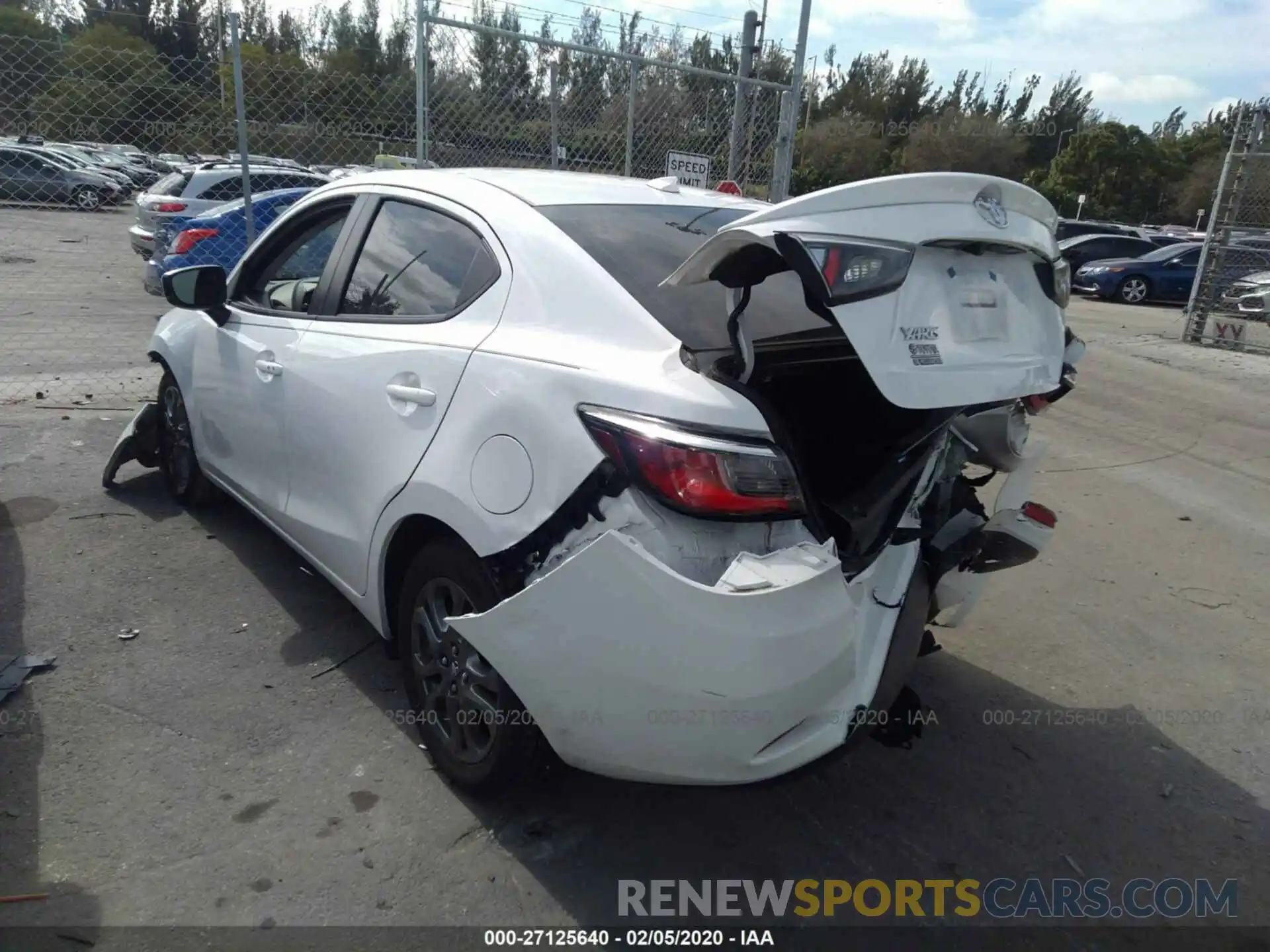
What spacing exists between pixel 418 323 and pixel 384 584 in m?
0.86

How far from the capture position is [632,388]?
7.41 ft

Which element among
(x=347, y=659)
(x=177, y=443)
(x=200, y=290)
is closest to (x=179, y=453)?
(x=177, y=443)

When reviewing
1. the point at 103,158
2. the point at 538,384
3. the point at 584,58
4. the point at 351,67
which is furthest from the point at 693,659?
the point at 103,158

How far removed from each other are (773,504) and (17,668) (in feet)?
9.67

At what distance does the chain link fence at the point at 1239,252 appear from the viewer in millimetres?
12680

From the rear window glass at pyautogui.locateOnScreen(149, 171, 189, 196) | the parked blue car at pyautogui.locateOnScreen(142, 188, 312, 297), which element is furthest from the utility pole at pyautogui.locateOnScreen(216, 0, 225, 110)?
the rear window glass at pyautogui.locateOnScreen(149, 171, 189, 196)

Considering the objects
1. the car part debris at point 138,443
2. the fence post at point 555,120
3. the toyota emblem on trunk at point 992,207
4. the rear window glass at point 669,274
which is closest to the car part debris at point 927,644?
the rear window glass at point 669,274

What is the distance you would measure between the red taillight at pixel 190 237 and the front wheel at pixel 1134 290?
62.5 ft

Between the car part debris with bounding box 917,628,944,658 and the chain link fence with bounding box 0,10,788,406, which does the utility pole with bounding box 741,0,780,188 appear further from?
the car part debris with bounding box 917,628,944,658

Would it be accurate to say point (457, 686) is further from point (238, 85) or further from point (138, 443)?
point (238, 85)

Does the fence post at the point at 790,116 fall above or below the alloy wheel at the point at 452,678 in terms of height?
above

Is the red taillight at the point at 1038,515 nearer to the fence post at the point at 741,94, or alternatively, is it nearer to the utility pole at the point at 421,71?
the utility pole at the point at 421,71

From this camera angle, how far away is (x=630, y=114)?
8086 mm

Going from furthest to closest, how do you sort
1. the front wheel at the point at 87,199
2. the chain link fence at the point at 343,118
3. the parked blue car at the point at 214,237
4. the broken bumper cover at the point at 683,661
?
the front wheel at the point at 87,199
the parked blue car at the point at 214,237
the chain link fence at the point at 343,118
the broken bumper cover at the point at 683,661
